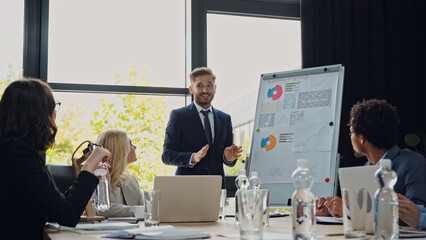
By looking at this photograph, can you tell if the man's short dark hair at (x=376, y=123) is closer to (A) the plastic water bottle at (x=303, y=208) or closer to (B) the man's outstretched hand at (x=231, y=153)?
(B) the man's outstretched hand at (x=231, y=153)

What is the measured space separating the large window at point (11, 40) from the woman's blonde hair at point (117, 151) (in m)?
1.44

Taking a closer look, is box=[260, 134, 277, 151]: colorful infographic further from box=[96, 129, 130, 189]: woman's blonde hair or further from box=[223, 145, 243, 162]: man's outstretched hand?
box=[96, 129, 130, 189]: woman's blonde hair

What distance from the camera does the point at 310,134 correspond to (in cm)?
390

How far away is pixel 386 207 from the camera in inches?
50.6

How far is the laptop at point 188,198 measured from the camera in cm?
212

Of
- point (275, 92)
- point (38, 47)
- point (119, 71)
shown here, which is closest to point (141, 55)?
point (119, 71)

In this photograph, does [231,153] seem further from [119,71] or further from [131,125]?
[119,71]

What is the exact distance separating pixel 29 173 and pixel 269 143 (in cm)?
253

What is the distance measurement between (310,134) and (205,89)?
2.79 feet

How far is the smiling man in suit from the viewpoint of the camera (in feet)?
12.1

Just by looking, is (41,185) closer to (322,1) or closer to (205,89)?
(205,89)

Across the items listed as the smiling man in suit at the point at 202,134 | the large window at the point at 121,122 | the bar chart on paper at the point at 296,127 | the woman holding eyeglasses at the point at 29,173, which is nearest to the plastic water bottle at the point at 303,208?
the woman holding eyeglasses at the point at 29,173

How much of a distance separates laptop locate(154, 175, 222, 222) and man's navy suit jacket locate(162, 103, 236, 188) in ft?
4.85

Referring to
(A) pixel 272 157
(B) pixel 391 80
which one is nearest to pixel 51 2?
(A) pixel 272 157
